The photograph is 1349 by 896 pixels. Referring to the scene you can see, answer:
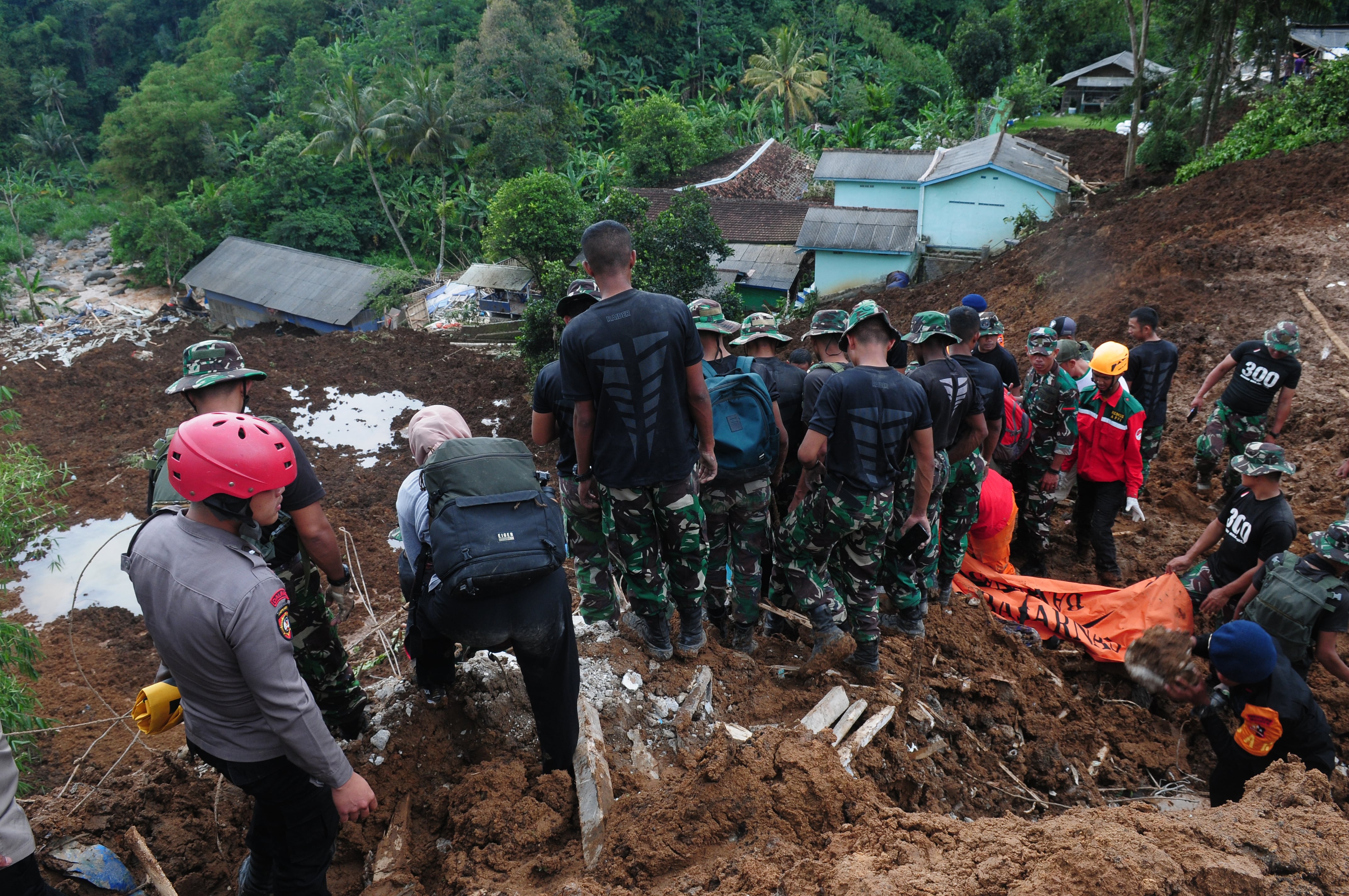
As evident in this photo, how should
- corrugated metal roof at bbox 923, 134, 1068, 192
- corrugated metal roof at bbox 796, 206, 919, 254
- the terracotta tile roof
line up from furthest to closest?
1. the terracotta tile roof
2. corrugated metal roof at bbox 796, 206, 919, 254
3. corrugated metal roof at bbox 923, 134, 1068, 192

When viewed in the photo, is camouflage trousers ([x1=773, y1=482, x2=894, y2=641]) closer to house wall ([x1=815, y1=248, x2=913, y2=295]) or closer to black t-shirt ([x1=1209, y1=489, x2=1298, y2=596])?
black t-shirt ([x1=1209, y1=489, x2=1298, y2=596])

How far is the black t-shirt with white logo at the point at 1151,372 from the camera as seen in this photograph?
647 cm

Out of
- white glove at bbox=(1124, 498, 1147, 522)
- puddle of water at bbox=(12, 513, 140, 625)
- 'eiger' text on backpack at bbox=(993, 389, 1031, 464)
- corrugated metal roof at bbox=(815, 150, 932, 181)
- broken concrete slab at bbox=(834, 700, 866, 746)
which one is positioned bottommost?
puddle of water at bbox=(12, 513, 140, 625)

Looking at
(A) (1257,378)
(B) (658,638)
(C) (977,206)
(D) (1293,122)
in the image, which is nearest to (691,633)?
(B) (658,638)

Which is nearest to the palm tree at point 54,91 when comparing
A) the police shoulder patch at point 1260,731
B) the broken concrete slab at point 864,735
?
the broken concrete slab at point 864,735

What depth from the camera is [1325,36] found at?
2867cm

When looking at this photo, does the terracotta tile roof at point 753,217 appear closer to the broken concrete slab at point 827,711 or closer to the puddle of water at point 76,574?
the puddle of water at point 76,574

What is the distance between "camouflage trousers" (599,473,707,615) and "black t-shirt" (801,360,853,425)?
2.73 feet

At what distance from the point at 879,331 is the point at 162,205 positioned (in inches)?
1716

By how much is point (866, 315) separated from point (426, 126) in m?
34.5

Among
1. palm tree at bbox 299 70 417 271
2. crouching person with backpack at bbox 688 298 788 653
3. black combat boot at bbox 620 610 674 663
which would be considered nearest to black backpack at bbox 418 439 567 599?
crouching person with backpack at bbox 688 298 788 653

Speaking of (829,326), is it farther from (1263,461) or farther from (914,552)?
(1263,461)

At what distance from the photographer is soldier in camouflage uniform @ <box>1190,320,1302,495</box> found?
6238mm

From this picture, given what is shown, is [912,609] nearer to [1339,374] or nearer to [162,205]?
[1339,374]
